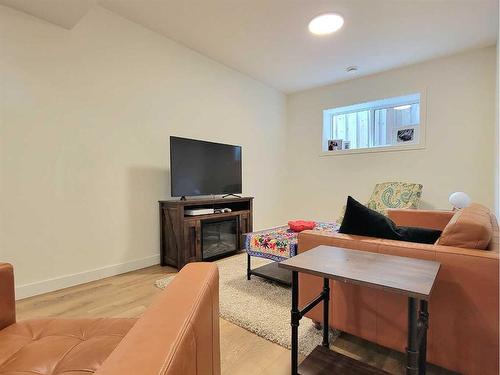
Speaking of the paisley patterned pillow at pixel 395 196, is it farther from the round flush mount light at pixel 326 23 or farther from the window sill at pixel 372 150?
the round flush mount light at pixel 326 23

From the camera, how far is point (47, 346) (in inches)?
36.6

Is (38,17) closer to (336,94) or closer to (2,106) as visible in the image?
(2,106)

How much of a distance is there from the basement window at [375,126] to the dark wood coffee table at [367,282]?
321 cm

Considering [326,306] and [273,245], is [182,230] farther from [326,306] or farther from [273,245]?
[326,306]

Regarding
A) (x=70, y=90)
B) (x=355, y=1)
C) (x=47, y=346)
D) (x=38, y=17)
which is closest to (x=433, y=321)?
(x=47, y=346)

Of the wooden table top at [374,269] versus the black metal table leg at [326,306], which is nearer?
the wooden table top at [374,269]

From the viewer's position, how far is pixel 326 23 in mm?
2773

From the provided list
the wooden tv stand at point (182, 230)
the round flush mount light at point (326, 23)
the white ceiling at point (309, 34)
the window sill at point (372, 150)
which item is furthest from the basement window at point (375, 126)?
the wooden tv stand at point (182, 230)

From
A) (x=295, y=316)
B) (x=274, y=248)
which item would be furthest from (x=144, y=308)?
(x=295, y=316)

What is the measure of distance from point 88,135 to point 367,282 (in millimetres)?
2655

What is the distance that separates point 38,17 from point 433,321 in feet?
11.3

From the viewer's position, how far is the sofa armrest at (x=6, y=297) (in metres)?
1.04

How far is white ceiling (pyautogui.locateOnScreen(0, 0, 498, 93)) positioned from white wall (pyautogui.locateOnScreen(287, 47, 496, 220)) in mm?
273

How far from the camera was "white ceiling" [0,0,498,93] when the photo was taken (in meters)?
2.52
